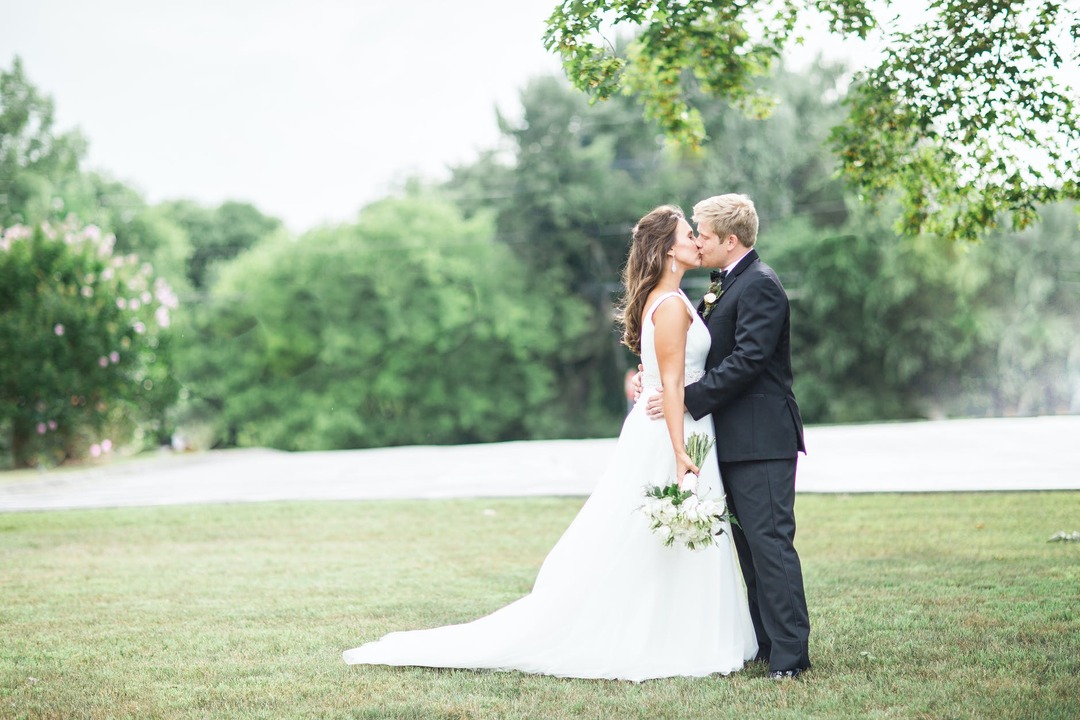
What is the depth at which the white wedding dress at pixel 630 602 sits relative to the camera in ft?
17.5

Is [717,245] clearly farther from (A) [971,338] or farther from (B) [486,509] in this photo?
(A) [971,338]

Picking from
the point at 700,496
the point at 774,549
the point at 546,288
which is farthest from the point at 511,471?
the point at 546,288

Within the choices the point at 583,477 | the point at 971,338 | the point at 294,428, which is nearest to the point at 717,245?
→ the point at 583,477

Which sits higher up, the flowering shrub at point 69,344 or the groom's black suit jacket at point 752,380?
the flowering shrub at point 69,344

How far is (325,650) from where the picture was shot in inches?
235

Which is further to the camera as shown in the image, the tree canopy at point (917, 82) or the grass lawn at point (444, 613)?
the tree canopy at point (917, 82)

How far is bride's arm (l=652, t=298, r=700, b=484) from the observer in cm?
533

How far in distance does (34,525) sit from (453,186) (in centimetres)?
3995

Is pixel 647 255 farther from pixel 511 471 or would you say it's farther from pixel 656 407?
pixel 511 471

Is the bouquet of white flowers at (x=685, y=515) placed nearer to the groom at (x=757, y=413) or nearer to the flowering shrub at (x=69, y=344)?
the groom at (x=757, y=413)

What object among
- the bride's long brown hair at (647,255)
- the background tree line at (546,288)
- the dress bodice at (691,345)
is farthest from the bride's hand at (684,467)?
the background tree line at (546,288)

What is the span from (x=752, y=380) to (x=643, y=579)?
3.54 ft

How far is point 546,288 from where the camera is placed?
151ft

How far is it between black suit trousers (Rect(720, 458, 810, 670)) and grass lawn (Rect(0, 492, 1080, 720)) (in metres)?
0.21
